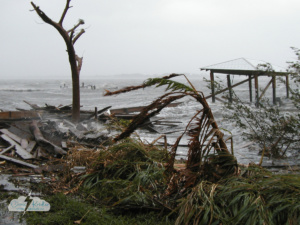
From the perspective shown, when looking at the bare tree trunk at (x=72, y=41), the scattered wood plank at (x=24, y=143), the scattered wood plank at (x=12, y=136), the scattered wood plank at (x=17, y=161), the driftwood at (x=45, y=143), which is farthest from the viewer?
the bare tree trunk at (x=72, y=41)

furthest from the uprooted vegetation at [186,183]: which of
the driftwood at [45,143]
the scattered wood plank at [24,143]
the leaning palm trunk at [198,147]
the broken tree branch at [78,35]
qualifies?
the broken tree branch at [78,35]

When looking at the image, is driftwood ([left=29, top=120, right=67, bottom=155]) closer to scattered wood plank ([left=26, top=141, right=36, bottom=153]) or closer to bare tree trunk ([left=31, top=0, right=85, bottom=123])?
scattered wood plank ([left=26, top=141, right=36, bottom=153])

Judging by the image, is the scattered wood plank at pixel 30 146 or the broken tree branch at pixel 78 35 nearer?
the scattered wood plank at pixel 30 146

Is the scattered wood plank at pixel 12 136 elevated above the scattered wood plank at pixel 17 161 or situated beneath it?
elevated above

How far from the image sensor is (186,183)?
4953mm

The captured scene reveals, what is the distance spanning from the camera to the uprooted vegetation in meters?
4.13

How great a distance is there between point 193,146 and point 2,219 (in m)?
2.58

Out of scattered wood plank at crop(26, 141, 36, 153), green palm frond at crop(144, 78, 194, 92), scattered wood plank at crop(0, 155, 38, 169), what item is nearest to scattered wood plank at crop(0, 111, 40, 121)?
scattered wood plank at crop(26, 141, 36, 153)

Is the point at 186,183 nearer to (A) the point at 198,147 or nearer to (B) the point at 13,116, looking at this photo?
(A) the point at 198,147

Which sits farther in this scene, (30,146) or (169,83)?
(30,146)

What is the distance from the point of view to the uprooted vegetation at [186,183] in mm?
4129

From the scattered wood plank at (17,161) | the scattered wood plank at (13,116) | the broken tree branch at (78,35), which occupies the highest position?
the broken tree branch at (78,35)

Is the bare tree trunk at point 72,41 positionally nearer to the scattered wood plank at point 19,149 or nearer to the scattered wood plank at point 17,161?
the scattered wood plank at point 19,149

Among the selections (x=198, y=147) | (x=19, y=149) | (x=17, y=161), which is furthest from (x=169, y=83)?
(x=19, y=149)
